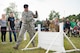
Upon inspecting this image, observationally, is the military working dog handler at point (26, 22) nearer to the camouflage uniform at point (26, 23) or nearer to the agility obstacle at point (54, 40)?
the camouflage uniform at point (26, 23)

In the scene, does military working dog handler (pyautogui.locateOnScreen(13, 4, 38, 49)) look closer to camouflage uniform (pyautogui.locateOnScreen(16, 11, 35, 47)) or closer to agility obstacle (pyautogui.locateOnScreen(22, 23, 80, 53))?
camouflage uniform (pyautogui.locateOnScreen(16, 11, 35, 47))

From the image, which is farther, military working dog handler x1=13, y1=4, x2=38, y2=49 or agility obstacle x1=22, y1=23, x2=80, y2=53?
military working dog handler x1=13, y1=4, x2=38, y2=49

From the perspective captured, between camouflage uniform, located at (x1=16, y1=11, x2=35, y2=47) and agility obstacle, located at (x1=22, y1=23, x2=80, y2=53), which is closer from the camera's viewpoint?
agility obstacle, located at (x1=22, y1=23, x2=80, y2=53)

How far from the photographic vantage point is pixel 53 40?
6691 mm

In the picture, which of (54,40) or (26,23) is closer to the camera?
(54,40)

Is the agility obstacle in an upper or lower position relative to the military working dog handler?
lower

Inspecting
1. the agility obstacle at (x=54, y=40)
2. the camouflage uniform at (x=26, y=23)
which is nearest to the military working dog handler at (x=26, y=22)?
the camouflage uniform at (x=26, y=23)

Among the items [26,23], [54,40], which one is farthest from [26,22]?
[54,40]

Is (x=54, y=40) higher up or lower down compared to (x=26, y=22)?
lower down

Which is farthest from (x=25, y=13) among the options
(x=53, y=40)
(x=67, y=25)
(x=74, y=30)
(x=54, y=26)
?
(x=74, y=30)

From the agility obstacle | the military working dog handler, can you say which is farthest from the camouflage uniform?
the agility obstacle

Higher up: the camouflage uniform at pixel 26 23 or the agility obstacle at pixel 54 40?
the camouflage uniform at pixel 26 23

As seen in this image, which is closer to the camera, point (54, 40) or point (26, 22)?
point (54, 40)

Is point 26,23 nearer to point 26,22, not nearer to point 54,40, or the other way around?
point 26,22
